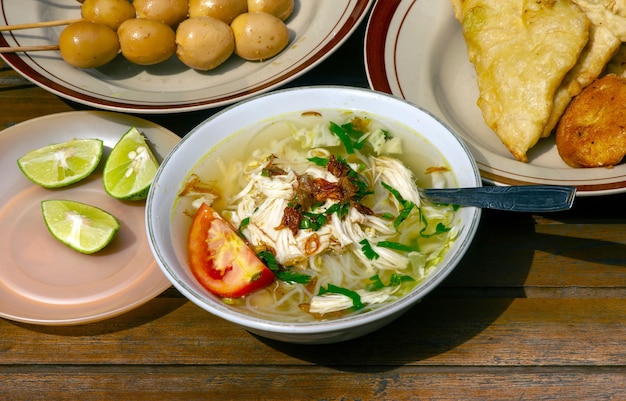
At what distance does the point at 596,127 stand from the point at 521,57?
1.30 feet

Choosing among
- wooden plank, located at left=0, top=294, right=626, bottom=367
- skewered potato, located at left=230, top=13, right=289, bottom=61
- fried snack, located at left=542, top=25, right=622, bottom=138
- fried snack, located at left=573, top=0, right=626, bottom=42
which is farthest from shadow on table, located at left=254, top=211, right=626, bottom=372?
skewered potato, located at left=230, top=13, right=289, bottom=61

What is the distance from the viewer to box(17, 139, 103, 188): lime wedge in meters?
2.31

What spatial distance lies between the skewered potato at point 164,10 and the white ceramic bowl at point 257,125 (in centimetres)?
91

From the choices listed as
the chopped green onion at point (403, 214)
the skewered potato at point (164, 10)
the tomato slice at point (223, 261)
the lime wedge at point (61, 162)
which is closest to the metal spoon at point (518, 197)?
the chopped green onion at point (403, 214)

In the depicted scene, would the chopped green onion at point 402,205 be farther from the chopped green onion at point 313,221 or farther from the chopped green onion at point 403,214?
the chopped green onion at point 313,221

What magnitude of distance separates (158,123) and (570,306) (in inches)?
69.6

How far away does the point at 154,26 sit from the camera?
2586 millimetres

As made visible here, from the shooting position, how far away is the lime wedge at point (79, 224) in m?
2.07

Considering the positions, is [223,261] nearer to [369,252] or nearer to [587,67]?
[369,252]

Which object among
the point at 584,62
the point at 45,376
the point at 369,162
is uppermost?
the point at 584,62

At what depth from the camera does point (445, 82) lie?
8.35ft

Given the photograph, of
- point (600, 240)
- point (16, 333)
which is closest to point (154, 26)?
point (16, 333)

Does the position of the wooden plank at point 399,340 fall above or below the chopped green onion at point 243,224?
below

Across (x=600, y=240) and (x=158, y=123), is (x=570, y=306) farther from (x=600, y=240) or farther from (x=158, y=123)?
(x=158, y=123)
